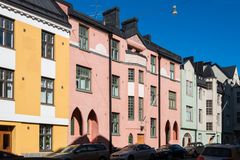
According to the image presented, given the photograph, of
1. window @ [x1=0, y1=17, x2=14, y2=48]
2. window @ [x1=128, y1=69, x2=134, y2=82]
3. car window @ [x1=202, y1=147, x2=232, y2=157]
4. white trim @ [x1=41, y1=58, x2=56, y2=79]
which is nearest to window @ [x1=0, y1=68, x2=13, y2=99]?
window @ [x1=0, y1=17, x2=14, y2=48]

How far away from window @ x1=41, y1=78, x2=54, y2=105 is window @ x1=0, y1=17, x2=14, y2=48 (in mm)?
3773

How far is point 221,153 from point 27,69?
49.4 ft

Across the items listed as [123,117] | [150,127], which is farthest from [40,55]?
[150,127]

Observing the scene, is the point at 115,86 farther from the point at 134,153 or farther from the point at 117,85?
the point at 134,153

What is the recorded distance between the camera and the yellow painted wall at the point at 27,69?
2688 centimetres

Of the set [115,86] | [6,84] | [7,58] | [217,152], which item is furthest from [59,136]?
[217,152]

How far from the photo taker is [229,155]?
1658 centimetres

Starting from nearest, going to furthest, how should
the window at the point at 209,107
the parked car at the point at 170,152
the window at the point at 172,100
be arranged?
1. the parked car at the point at 170,152
2. the window at the point at 172,100
3. the window at the point at 209,107

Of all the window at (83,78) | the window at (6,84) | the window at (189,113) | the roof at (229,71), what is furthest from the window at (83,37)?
the roof at (229,71)

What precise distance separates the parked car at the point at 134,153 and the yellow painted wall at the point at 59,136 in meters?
3.75

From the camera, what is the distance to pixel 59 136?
29.9 meters

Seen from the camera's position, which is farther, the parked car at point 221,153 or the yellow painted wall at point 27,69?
the yellow painted wall at point 27,69

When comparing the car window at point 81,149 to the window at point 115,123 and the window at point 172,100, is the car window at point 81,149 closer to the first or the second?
the window at point 115,123

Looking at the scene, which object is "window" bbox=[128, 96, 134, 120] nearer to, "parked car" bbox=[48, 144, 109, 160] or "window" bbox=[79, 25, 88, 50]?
"window" bbox=[79, 25, 88, 50]
